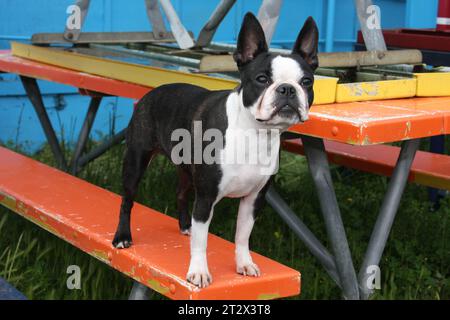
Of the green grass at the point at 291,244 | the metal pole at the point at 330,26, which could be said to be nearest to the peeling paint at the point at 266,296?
the green grass at the point at 291,244

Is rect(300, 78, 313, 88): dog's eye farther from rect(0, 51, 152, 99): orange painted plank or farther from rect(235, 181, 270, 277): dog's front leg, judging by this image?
rect(0, 51, 152, 99): orange painted plank

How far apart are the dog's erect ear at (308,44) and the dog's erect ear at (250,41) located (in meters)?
0.09

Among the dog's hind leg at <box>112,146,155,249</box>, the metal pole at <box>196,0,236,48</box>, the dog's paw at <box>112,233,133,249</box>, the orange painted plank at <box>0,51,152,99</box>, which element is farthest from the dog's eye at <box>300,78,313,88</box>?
the metal pole at <box>196,0,236,48</box>

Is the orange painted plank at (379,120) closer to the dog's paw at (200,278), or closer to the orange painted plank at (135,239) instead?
the orange painted plank at (135,239)

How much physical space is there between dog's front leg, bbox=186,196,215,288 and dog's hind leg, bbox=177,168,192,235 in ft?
1.55

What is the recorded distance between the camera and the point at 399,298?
3.11 m

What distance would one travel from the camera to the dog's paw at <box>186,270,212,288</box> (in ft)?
6.63

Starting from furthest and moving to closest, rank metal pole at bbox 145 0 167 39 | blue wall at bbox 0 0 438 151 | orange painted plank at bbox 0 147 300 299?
1. blue wall at bbox 0 0 438 151
2. metal pole at bbox 145 0 167 39
3. orange painted plank at bbox 0 147 300 299

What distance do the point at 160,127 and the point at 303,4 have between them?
4.11 metres

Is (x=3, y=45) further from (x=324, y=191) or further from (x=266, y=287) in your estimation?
(x=266, y=287)

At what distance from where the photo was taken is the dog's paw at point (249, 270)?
7.00 ft

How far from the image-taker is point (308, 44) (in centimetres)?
201

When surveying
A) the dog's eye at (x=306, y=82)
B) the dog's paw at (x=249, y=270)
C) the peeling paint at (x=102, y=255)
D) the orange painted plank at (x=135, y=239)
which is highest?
the dog's eye at (x=306, y=82)
